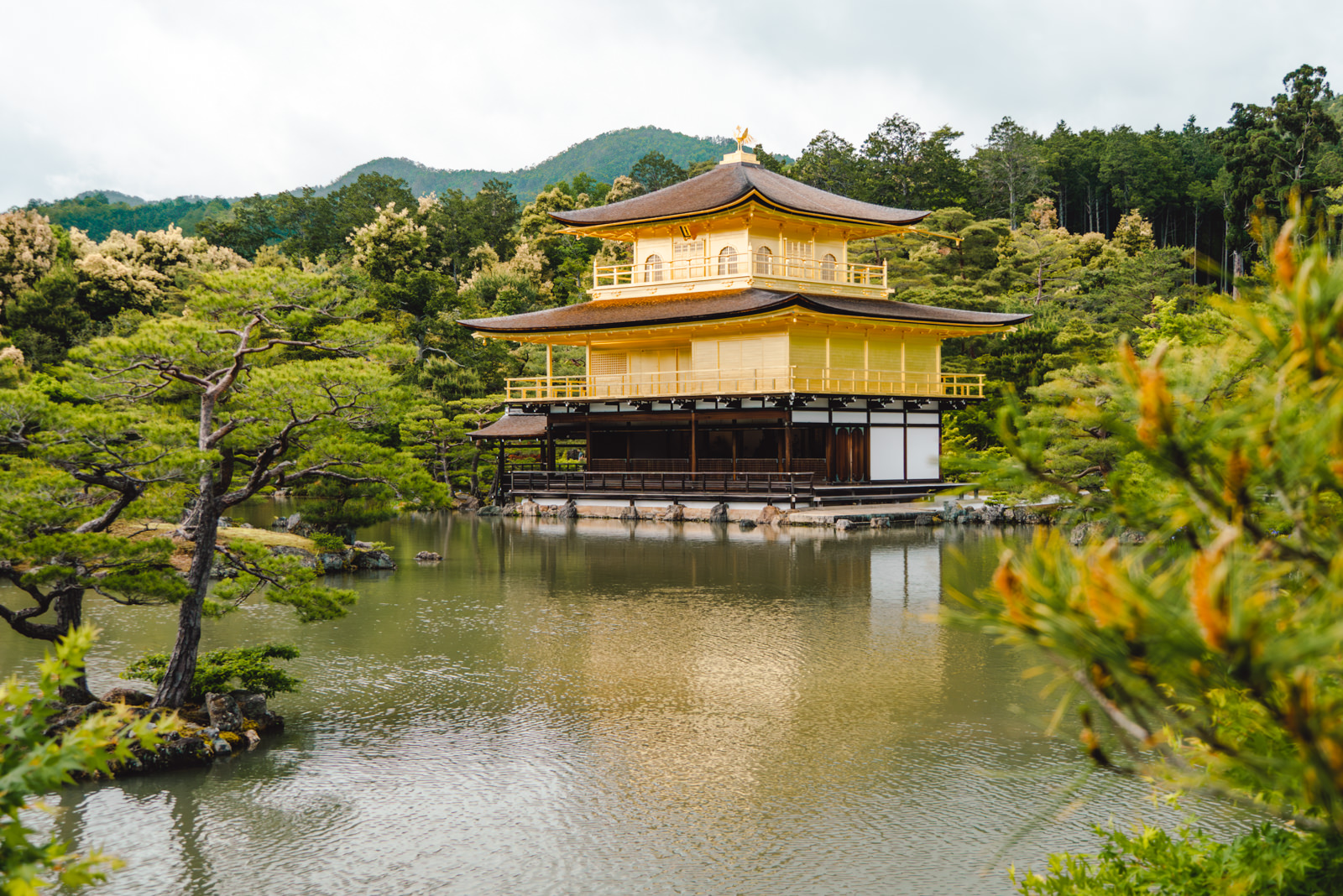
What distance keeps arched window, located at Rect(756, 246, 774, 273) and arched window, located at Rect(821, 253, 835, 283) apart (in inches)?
68.2

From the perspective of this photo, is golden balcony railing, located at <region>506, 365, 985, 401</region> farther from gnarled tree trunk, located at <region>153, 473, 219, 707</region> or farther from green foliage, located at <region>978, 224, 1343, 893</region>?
green foliage, located at <region>978, 224, 1343, 893</region>

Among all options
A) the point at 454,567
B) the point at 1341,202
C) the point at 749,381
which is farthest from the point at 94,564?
the point at 1341,202

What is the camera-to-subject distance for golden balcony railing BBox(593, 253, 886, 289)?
27.9 meters

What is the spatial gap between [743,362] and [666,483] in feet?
12.9

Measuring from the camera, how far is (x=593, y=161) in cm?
10831

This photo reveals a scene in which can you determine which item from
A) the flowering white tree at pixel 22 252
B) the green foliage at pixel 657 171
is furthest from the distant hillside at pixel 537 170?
the flowering white tree at pixel 22 252

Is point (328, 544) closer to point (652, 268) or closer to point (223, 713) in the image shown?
point (223, 713)

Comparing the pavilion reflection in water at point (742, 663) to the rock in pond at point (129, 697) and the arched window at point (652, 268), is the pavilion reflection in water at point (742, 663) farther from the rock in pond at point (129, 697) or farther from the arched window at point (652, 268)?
the arched window at point (652, 268)

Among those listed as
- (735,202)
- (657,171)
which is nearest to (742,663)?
(735,202)

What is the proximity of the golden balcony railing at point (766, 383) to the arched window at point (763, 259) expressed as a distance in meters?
3.46

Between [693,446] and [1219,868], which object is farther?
[693,446]

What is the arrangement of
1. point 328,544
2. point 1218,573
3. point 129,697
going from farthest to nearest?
point 328,544, point 129,697, point 1218,573

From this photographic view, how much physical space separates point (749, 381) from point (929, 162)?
30.2m

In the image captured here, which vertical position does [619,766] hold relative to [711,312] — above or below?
below
